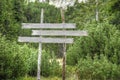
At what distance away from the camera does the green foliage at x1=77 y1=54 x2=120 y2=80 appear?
2340 centimetres

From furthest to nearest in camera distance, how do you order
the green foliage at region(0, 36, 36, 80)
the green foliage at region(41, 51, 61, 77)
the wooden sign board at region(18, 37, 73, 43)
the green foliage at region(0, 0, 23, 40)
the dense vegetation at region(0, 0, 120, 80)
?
1. the green foliage at region(0, 0, 23, 40)
2. the green foliage at region(41, 51, 61, 77)
3. the dense vegetation at region(0, 0, 120, 80)
4. the green foliage at region(0, 36, 36, 80)
5. the wooden sign board at region(18, 37, 73, 43)

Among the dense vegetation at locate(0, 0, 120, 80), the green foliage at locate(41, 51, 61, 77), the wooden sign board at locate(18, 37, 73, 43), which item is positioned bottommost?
the green foliage at locate(41, 51, 61, 77)

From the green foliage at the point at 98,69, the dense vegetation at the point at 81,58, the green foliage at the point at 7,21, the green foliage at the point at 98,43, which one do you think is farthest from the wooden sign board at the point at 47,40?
the green foliage at the point at 7,21

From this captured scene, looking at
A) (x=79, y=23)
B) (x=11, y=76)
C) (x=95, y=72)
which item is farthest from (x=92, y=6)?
(x=11, y=76)

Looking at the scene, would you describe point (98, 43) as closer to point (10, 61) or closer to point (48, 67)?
point (48, 67)

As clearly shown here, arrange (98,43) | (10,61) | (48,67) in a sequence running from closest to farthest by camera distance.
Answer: (10,61), (48,67), (98,43)

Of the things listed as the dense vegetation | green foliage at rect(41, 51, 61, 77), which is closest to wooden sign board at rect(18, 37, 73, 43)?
the dense vegetation

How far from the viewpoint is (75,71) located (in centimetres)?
2517

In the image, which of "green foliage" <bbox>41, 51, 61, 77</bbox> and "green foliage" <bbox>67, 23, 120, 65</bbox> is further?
"green foliage" <bbox>41, 51, 61, 77</bbox>

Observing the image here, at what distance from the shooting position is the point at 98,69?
928 inches

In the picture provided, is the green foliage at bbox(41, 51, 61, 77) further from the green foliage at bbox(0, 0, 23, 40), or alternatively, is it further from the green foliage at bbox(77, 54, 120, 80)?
the green foliage at bbox(0, 0, 23, 40)

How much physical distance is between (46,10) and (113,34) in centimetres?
4589

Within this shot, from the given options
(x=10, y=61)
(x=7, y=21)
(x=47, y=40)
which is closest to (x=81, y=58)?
(x=47, y=40)

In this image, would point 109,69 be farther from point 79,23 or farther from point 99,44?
point 79,23
